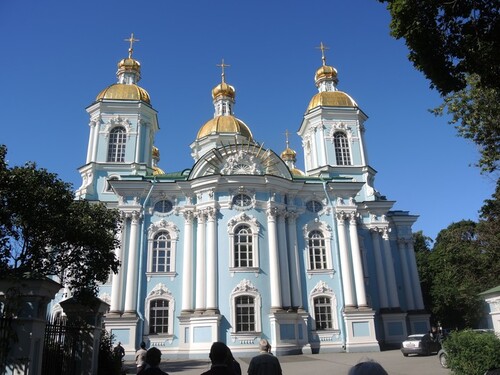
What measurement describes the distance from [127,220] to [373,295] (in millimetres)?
17049

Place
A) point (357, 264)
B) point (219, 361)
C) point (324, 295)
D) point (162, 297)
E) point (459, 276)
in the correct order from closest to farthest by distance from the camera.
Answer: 1. point (219, 361)
2. point (162, 297)
3. point (324, 295)
4. point (357, 264)
5. point (459, 276)

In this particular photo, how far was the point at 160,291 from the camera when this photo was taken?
25.3 meters

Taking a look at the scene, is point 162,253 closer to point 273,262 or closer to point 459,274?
point 273,262

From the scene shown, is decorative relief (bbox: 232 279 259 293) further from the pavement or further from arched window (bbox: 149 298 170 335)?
arched window (bbox: 149 298 170 335)

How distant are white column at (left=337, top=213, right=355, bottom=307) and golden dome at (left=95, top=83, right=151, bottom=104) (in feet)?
57.4

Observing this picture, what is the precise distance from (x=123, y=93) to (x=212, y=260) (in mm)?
15929

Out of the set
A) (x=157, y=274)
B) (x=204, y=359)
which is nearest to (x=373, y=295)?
(x=204, y=359)

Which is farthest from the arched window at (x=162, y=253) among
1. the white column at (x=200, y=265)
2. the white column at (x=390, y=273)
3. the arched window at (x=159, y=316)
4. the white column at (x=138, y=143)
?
the white column at (x=390, y=273)

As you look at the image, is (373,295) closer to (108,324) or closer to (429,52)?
(108,324)

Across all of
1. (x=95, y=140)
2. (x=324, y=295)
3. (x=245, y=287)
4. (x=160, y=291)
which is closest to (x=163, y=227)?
(x=160, y=291)

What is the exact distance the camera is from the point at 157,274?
2572cm

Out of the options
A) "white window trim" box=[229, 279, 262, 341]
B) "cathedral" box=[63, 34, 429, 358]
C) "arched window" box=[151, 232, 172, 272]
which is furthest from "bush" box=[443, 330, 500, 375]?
"arched window" box=[151, 232, 172, 272]

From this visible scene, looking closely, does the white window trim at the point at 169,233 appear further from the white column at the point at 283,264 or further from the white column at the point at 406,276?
the white column at the point at 406,276

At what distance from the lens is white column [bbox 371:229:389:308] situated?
2857 cm
